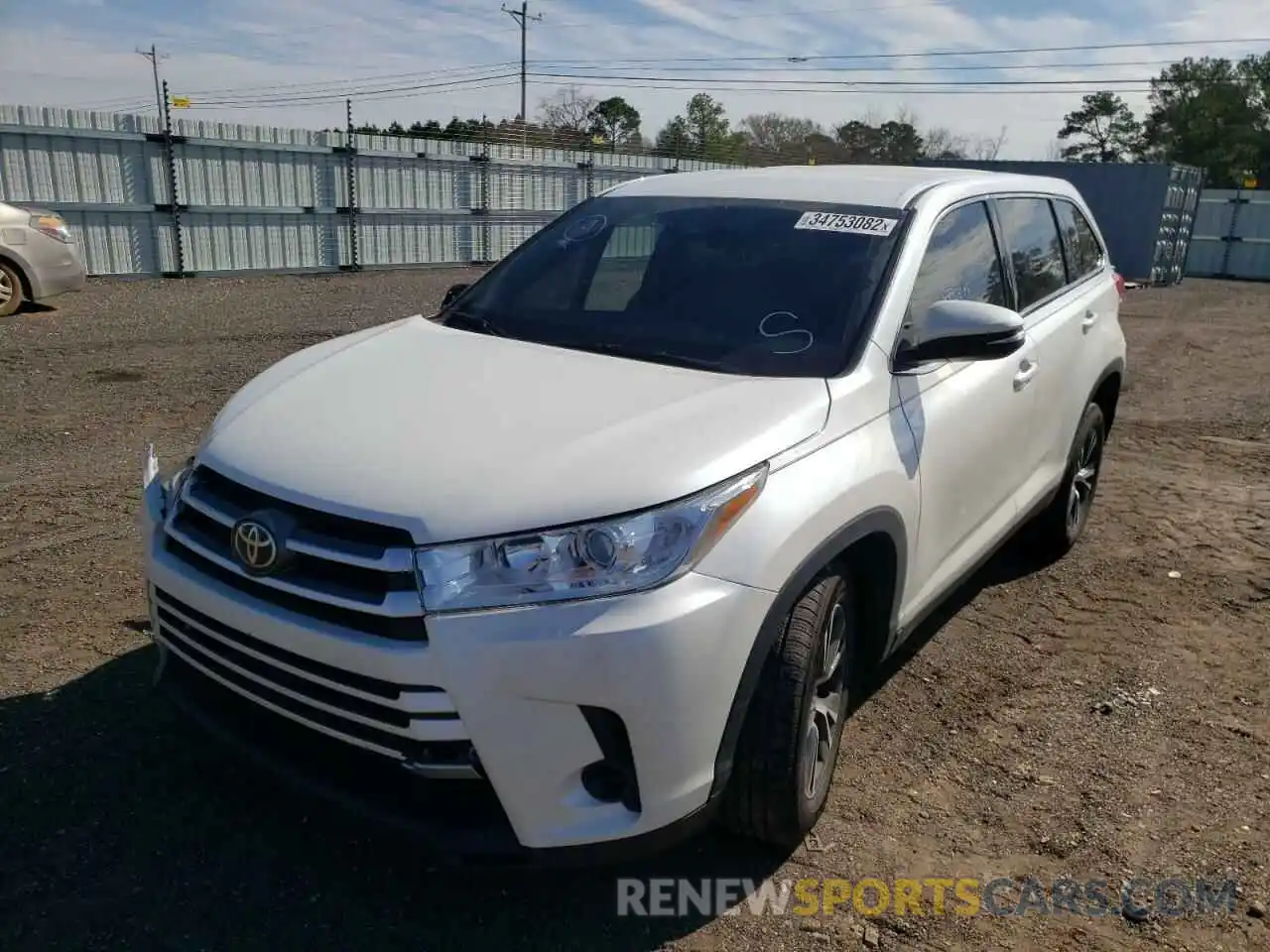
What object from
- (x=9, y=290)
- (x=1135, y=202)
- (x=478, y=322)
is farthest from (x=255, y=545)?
(x=1135, y=202)

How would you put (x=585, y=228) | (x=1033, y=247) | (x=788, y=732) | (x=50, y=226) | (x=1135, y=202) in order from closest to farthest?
(x=788, y=732), (x=585, y=228), (x=1033, y=247), (x=50, y=226), (x=1135, y=202)

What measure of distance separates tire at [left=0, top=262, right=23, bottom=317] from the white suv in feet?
29.5

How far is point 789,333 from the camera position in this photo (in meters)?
3.15

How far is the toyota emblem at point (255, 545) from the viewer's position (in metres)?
2.37

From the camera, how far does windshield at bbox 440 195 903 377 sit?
3143 mm

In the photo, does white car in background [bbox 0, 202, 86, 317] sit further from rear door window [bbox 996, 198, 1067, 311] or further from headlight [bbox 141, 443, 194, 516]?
rear door window [bbox 996, 198, 1067, 311]

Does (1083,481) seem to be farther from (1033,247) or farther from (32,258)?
(32,258)

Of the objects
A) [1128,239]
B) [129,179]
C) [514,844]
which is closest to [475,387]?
[514,844]

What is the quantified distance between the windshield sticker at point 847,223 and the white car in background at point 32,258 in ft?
32.9

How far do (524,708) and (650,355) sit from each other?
134 centimetres

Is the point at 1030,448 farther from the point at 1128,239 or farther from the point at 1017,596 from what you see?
the point at 1128,239

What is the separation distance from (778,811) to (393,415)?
1.42 m

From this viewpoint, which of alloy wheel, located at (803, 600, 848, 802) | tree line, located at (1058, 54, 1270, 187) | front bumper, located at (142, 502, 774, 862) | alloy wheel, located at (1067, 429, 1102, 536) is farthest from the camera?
tree line, located at (1058, 54, 1270, 187)

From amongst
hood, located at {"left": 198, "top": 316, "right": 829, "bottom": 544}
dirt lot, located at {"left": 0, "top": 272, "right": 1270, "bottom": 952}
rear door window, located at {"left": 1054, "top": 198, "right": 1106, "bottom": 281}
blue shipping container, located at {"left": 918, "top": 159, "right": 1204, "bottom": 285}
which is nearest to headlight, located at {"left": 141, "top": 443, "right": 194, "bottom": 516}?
hood, located at {"left": 198, "top": 316, "right": 829, "bottom": 544}
